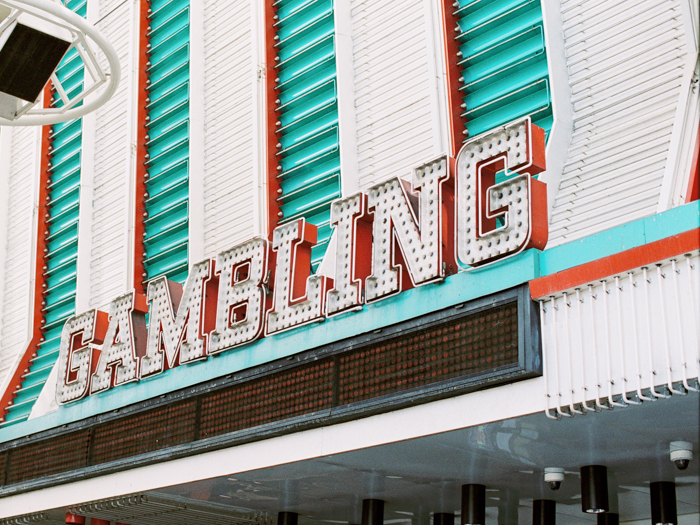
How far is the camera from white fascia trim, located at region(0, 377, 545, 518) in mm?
6781

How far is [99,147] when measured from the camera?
16969mm

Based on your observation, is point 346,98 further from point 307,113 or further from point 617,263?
point 617,263

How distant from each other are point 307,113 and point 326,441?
19.8 ft

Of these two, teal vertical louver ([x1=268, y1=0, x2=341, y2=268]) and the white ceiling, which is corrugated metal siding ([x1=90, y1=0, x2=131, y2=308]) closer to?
teal vertical louver ([x1=268, y1=0, x2=341, y2=268])

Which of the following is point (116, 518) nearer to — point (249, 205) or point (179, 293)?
point (179, 293)

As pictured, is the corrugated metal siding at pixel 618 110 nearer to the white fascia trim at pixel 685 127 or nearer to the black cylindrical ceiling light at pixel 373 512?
the white fascia trim at pixel 685 127

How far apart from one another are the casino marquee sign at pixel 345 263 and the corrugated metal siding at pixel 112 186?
13.0 ft

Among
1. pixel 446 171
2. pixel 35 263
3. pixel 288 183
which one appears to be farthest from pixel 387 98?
pixel 35 263

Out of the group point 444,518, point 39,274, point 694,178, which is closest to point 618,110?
point 694,178

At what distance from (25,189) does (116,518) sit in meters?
9.00

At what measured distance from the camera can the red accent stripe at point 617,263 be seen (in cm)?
593

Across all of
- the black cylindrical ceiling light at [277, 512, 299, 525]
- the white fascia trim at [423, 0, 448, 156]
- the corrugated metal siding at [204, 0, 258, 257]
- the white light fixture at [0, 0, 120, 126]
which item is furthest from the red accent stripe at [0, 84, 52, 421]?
the white fascia trim at [423, 0, 448, 156]

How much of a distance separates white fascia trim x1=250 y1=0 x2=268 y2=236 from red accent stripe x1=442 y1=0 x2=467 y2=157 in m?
3.38

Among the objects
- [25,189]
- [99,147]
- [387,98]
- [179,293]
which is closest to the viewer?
[179,293]
